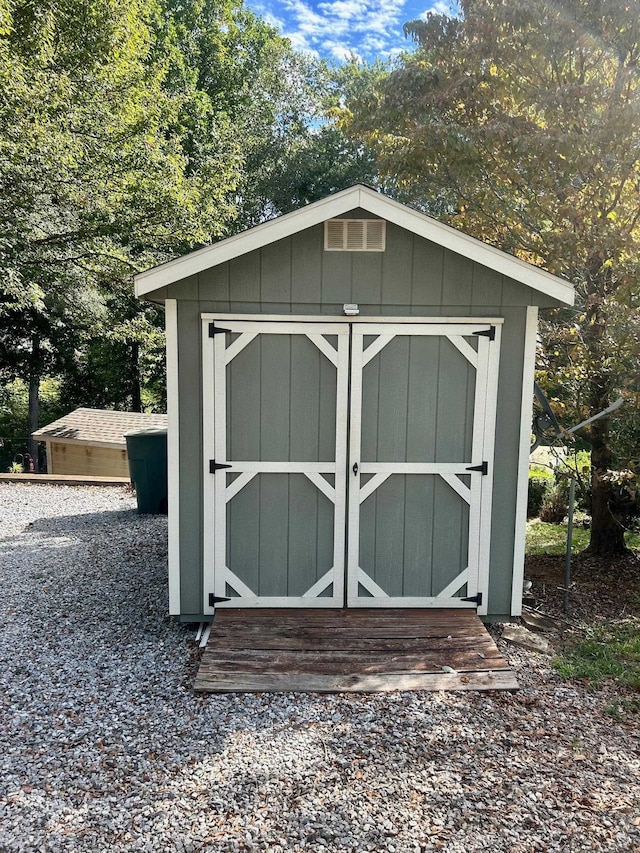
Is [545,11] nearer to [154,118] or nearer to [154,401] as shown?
[154,118]

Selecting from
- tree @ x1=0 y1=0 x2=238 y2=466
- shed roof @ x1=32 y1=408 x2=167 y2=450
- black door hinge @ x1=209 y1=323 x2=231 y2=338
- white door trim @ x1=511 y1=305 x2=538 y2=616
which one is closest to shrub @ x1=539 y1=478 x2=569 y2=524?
white door trim @ x1=511 y1=305 x2=538 y2=616

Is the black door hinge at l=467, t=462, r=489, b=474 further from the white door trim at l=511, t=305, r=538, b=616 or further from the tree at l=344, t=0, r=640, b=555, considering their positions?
the tree at l=344, t=0, r=640, b=555

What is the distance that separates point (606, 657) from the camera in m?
4.37

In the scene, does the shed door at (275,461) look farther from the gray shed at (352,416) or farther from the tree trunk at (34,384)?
the tree trunk at (34,384)

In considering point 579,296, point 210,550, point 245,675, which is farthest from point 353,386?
point 579,296

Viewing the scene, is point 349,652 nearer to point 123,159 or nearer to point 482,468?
point 482,468

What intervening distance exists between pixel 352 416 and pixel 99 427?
12563 mm

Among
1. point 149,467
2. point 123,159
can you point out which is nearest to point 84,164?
point 123,159

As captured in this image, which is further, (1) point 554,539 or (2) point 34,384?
(2) point 34,384

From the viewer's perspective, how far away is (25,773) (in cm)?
283

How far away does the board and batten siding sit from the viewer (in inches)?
166

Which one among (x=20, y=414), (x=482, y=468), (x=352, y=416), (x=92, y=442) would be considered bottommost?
(x=20, y=414)

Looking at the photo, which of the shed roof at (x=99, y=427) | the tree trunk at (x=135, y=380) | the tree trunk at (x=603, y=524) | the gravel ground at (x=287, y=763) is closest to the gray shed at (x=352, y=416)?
the gravel ground at (x=287, y=763)

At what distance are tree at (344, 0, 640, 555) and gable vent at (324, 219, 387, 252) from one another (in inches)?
106
